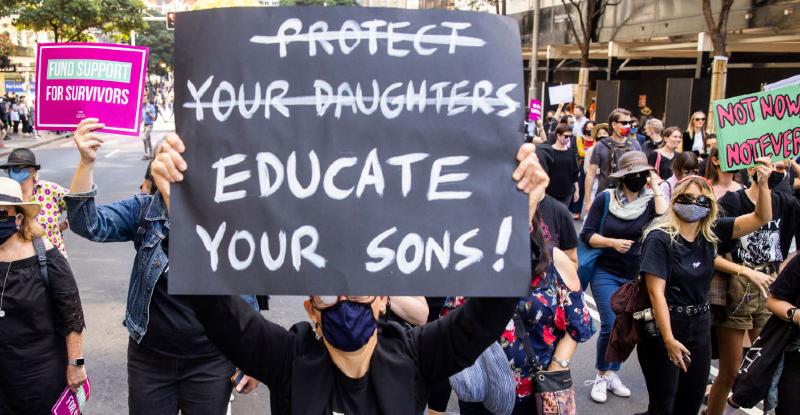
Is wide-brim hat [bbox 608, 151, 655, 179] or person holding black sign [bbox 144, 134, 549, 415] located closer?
person holding black sign [bbox 144, 134, 549, 415]

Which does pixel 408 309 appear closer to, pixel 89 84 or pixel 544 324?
pixel 544 324

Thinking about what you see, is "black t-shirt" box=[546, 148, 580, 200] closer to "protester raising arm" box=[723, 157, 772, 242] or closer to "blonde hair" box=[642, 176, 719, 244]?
"protester raising arm" box=[723, 157, 772, 242]

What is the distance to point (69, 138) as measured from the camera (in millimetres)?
32000

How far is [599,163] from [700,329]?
5416 mm

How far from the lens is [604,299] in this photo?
5.55m

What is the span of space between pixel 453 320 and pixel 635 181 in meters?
3.61

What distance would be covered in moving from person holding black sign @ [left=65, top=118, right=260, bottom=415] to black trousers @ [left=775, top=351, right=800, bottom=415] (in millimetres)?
2819

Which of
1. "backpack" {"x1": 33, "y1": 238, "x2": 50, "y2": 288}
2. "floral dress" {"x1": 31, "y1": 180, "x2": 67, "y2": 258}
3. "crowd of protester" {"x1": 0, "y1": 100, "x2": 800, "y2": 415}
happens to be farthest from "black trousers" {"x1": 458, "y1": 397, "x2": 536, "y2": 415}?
"floral dress" {"x1": 31, "y1": 180, "x2": 67, "y2": 258}

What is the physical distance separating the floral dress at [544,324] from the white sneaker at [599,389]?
2044 mm

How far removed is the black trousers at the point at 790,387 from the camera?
370cm

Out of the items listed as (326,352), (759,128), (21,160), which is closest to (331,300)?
(326,352)

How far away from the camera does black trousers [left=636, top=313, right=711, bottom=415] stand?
4258 mm

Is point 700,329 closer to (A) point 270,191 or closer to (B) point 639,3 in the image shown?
(A) point 270,191

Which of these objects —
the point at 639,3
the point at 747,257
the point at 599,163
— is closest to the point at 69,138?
the point at 639,3
